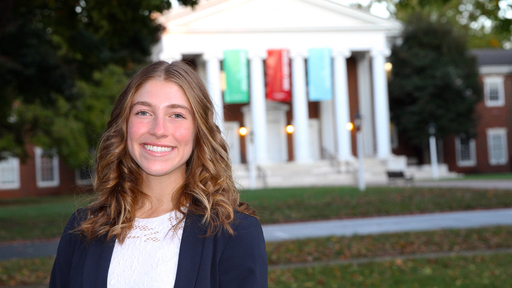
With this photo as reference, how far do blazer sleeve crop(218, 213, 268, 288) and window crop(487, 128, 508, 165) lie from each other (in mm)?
45345

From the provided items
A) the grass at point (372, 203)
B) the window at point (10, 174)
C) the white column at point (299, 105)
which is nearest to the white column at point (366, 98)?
the white column at point (299, 105)

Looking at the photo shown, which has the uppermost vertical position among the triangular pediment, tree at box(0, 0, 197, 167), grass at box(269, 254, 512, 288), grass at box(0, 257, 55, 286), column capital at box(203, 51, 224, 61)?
the triangular pediment

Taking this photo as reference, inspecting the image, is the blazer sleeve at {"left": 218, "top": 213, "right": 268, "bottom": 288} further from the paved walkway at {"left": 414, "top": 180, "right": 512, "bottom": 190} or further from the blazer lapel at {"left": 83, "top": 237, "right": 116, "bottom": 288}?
the paved walkway at {"left": 414, "top": 180, "right": 512, "bottom": 190}

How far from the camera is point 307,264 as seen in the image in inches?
333

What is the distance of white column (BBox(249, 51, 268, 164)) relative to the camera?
3703 cm

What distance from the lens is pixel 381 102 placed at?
38375mm

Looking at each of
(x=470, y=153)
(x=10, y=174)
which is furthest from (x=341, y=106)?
(x=10, y=174)

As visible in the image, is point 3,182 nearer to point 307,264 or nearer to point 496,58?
point 307,264

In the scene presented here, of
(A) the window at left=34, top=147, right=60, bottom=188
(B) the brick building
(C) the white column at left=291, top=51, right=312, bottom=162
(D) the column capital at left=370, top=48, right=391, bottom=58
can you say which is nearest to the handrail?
(C) the white column at left=291, top=51, right=312, bottom=162

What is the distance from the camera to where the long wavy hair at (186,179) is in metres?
2.22

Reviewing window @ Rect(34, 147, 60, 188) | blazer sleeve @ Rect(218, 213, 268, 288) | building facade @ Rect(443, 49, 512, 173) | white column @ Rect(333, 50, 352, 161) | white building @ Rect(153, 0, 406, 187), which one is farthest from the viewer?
building facade @ Rect(443, 49, 512, 173)

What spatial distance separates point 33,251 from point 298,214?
7295 millimetres

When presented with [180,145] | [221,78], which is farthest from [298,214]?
[221,78]

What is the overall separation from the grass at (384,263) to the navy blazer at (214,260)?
514cm
